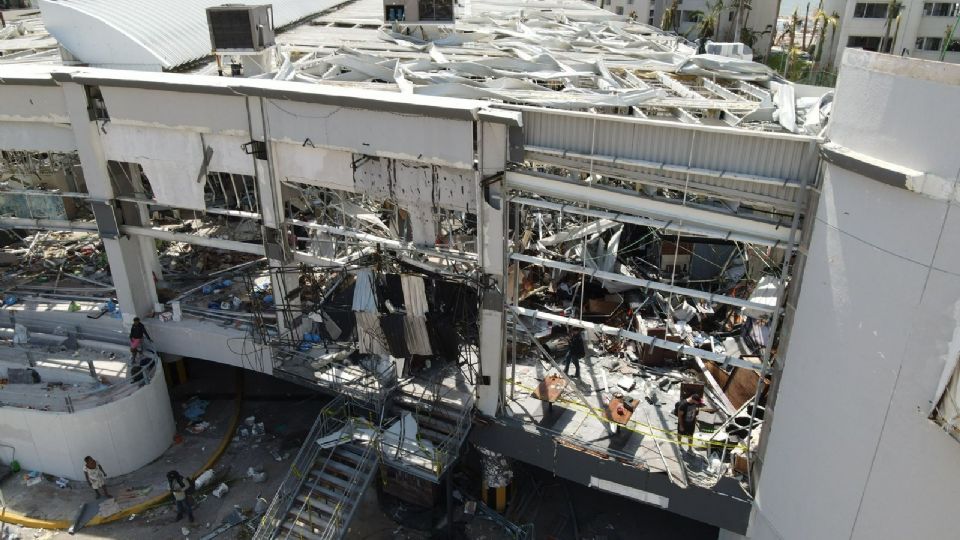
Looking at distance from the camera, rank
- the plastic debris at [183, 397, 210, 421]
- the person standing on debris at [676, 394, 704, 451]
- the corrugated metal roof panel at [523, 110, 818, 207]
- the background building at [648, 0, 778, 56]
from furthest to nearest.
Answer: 1. the background building at [648, 0, 778, 56]
2. the plastic debris at [183, 397, 210, 421]
3. the person standing on debris at [676, 394, 704, 451]
4. the corrugated metal roof panel at [523, 110, 818, 207]

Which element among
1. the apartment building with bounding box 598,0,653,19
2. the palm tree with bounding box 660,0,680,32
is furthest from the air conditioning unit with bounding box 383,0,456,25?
the apartment building with bounding box 598,0,653,19

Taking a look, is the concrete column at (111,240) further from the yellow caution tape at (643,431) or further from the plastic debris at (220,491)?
the yellow caution tape at (643,431)

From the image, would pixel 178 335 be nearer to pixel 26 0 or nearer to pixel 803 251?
pixel 803 251

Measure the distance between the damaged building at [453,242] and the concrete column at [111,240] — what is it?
66 millimetres

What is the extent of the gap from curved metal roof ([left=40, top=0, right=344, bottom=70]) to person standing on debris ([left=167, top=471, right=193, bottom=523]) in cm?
1168

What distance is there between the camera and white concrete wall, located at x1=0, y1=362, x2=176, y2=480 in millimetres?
17984

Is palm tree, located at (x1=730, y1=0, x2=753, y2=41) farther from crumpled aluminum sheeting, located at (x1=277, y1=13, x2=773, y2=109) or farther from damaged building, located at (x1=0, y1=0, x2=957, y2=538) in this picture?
→ damaged building, located at (x1=0, y1=0, x2=957, y2=538)

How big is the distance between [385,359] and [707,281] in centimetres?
909

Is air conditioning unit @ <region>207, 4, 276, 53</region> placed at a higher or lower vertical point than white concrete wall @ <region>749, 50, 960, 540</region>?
higher

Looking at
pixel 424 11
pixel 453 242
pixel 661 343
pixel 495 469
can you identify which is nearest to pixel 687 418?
pixel 661 343

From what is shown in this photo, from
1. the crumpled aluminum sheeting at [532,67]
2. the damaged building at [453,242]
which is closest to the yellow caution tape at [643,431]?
the damaged building at [453,242]

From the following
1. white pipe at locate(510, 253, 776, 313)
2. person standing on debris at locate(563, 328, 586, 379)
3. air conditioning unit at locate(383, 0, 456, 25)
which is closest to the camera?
white pipe at locate(510, 253, 776, 313)

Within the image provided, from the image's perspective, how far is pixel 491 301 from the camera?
1538cm

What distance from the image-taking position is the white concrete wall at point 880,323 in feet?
31.4
